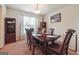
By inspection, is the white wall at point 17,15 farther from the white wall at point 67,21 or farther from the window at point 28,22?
the white wall at point 67,21

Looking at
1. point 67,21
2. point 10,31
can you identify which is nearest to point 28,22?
point 10,31

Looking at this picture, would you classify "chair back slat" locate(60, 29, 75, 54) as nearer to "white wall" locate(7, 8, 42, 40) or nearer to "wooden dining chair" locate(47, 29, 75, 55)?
"wooden dining chair" locate(47, 29, 75, 55)

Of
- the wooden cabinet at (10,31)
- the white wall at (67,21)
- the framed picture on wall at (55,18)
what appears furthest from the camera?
the wooden cabinet at (10,31)

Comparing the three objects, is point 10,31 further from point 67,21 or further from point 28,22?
point 67,21

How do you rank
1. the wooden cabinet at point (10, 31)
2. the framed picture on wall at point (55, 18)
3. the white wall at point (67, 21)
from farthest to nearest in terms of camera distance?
the wooden cabinet at point (10, 31), the framed picture on wall at point (55, 18), the white wall at point (67, 21)

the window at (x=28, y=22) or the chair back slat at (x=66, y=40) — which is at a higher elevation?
the window at (x=28, y=22)

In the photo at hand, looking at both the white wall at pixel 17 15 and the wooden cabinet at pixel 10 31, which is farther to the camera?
the wooden cabinet at pixel 10 31

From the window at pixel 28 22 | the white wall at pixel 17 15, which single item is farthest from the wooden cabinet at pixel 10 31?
the window at pixel 28 22

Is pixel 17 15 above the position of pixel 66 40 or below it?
above

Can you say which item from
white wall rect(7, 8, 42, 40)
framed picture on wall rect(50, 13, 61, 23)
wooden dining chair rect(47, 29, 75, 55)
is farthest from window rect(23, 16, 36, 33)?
wooden dining chair rect(47, 29, 75, 55)

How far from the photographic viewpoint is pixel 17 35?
171 centimetres

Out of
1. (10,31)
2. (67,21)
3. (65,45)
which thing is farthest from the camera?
(10,31)

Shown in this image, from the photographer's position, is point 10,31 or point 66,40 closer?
point 66,40

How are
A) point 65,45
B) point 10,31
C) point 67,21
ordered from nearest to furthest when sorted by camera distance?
point 67,21
point 65,45
point 10,31
